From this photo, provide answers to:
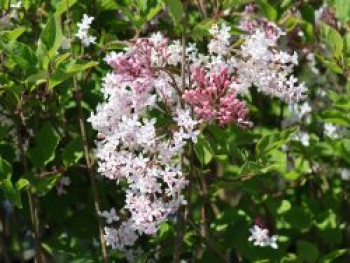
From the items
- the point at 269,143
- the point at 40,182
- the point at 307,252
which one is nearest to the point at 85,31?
the point at 40,182

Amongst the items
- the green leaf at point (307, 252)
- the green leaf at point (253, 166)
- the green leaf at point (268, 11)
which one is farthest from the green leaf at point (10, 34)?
the green leaf at point (307, 252)

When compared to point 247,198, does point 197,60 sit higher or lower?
higher

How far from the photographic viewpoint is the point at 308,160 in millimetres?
Result: 2654

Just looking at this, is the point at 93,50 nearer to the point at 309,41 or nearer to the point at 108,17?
the point at 108,17

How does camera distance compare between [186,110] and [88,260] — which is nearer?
[186,110]

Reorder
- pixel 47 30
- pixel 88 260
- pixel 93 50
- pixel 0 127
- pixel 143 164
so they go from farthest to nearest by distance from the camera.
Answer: pixel 88 260
pixel 93 50
pixel 0 127
pixel 47 30
pixel 143 164

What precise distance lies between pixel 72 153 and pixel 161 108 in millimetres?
375

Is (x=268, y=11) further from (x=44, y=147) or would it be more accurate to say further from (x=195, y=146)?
(x=44, y=147)

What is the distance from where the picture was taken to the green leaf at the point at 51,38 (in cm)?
194

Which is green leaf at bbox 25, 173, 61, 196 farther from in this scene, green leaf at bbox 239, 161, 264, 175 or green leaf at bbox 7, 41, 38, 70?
green leaf at bbox 239, 161, 264, 175

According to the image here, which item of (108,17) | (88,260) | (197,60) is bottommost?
(88,260)

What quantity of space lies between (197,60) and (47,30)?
391mm

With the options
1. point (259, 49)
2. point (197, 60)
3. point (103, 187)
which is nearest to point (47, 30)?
point (197, 60)

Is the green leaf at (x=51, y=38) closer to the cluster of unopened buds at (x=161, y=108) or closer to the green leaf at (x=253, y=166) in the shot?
the cluster of unopened buds at (x=161, y=108)
